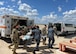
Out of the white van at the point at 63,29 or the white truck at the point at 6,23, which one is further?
the white van at the point at 63,29

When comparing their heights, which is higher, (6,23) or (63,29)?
(6,23)

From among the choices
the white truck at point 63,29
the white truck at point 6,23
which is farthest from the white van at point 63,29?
the white truck at point 6,23

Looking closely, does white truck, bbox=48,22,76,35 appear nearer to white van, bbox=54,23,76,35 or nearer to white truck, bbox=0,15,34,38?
white van, bbox=54,23,76,35

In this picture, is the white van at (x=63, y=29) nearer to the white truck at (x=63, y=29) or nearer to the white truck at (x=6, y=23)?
the white truck at (x=63, y=29)

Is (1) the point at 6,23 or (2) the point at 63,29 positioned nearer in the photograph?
(1) the point at 6,23

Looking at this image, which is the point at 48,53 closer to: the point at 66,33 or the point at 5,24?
the point at 5,24

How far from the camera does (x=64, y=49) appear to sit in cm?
336

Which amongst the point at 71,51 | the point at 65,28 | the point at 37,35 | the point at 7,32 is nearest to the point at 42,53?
the point at 37,35

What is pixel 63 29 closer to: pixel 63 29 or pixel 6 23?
pixel 63 29

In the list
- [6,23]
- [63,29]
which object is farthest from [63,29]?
[6,23]

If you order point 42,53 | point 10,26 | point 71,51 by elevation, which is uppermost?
point 10,26

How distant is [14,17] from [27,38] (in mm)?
4704

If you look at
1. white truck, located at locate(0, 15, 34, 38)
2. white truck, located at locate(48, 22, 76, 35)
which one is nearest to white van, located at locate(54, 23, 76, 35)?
white truck, located at locate(48, 22, 76, 35)

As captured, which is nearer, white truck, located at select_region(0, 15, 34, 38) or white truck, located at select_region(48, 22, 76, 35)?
white truck, located at select_region(0, 15, 34, 38)
